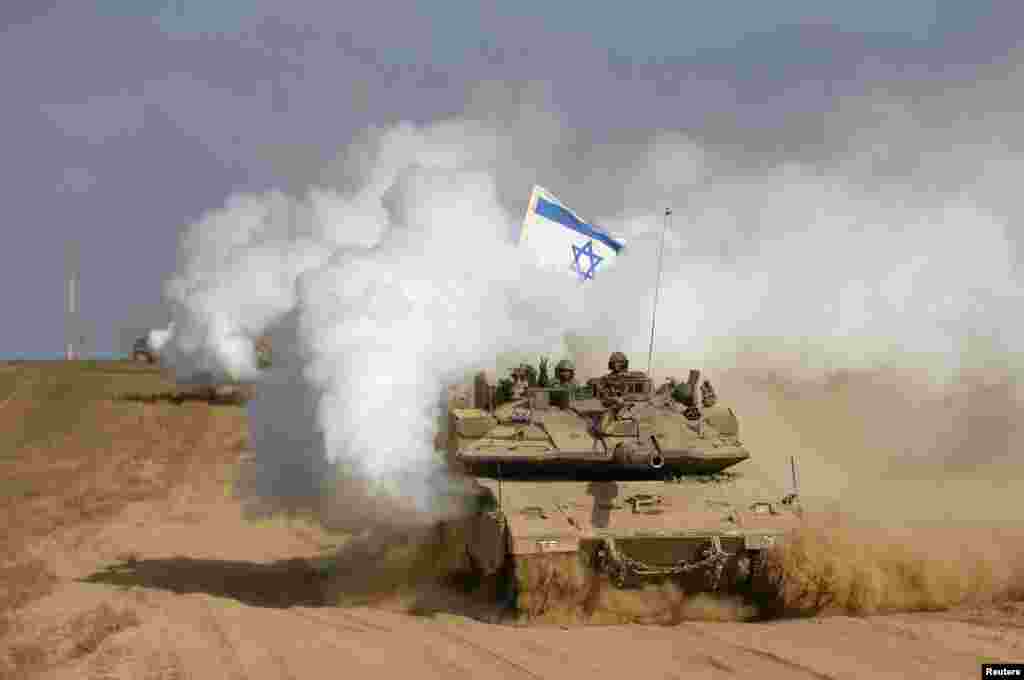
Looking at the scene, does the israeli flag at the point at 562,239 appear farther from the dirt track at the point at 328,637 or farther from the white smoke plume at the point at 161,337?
the white smoke plume at the point at 161,337

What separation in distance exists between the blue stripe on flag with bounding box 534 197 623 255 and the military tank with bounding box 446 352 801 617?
4.10 meters

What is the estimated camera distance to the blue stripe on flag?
2044cm

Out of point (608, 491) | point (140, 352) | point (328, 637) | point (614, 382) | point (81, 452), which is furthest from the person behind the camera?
point (140, 352)

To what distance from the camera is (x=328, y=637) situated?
13133 millimetres

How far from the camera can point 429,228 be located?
17.6 meters

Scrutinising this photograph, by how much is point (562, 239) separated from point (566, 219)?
29 centimetres

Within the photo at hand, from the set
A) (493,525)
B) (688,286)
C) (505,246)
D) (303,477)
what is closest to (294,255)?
(688,286)

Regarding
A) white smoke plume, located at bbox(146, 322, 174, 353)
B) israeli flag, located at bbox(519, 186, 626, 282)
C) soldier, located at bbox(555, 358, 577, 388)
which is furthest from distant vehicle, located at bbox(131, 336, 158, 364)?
soldier, located at bbox(555, 358, 577, 388)

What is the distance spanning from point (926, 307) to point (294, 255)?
17319mm

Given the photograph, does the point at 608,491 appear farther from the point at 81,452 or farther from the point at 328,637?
the point at 81,452

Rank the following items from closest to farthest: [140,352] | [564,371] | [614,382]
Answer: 1. [614,382]
2. [564,371]
3. [140,352]

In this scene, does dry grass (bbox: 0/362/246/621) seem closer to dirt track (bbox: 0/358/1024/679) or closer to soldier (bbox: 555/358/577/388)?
dirt track (bbox: 0/358/1024/679)

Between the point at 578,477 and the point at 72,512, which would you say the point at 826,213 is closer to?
the point at 578,477

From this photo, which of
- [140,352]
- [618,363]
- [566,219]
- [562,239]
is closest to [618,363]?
[618,363]
